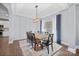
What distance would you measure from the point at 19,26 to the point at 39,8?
0.56 metres

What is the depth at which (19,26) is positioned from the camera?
189cm

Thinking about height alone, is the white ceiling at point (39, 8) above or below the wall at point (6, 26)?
above

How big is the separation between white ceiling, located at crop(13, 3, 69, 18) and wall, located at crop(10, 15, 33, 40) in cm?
10

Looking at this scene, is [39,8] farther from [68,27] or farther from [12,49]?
[12,49]

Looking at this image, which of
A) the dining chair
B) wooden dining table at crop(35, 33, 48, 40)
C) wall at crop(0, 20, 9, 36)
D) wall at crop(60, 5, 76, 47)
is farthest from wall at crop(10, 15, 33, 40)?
wall at crop(60, 5, 76, 47)

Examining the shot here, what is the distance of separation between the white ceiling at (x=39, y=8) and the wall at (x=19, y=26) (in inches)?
4.1

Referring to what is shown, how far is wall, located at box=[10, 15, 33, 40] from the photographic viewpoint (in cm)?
187

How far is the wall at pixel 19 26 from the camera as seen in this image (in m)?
1.87

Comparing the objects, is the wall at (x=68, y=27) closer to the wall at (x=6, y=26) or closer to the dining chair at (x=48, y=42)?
the dining chair at (x=48, y=42)

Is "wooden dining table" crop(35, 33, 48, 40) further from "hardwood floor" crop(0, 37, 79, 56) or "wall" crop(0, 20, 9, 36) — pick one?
"wall" crop(0, 20, 9, 36)

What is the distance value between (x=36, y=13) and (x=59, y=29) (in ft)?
1.89

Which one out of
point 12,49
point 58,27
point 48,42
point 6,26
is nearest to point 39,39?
point 48,42

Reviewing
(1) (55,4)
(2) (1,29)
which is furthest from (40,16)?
(2) (1,29)

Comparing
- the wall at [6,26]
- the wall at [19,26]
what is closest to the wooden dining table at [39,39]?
the wall at [19,26]
